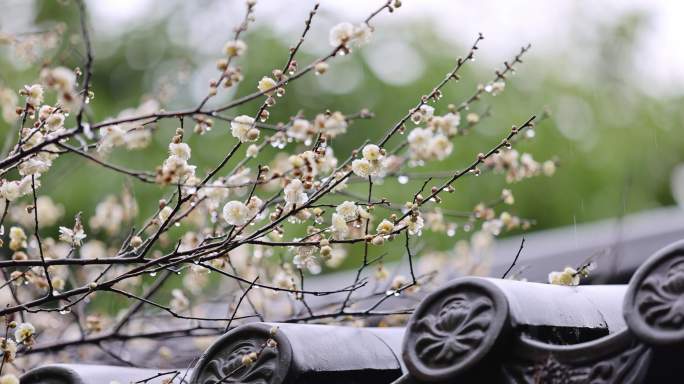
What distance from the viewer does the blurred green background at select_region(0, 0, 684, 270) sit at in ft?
35.9

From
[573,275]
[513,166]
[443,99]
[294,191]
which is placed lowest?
[573,275]

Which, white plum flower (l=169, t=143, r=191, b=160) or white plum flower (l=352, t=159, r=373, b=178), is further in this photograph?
white plum flower (l=352, t=159, r=373, b=178)

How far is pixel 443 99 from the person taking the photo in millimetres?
10758

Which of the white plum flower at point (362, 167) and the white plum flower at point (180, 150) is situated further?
the white plum flower at point (362, 167)

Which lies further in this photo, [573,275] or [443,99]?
[443,99]

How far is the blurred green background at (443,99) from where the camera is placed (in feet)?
35.9

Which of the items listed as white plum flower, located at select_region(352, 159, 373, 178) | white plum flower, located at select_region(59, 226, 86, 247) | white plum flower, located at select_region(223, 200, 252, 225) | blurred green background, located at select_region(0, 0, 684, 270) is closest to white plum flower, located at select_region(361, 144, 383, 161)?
white plum flower, located at select_region(352, 159, 373, 178)

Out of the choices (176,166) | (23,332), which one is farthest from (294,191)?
(23,332)

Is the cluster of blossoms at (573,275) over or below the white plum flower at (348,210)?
below

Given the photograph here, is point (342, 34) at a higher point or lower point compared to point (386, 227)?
higher

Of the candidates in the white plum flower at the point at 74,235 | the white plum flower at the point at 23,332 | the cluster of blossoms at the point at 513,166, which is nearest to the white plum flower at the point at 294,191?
the white plum flower at the point at 74,235

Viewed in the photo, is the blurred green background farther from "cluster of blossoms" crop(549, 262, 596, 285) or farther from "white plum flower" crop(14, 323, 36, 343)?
"white plum flower" crop(14, 323, 36, 343)

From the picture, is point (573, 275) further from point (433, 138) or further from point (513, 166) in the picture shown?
point (513, 166)

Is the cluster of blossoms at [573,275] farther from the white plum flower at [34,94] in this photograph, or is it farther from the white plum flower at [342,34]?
the white plum flower at [34,94]
